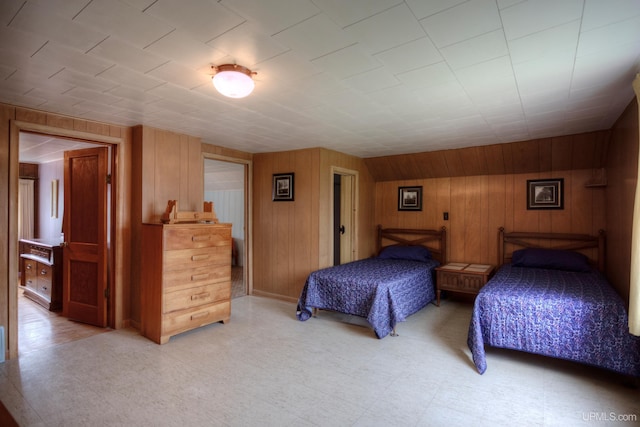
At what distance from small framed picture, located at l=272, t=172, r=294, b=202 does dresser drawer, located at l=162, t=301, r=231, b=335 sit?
1.70 m

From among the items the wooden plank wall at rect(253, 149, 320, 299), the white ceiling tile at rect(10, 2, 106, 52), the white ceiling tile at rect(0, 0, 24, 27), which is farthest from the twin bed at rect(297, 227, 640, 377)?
the white ceiling tile at rect(0, 0, 24, 27)

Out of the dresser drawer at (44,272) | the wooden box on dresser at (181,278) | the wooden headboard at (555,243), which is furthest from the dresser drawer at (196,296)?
the wooden headboard at (555,243)

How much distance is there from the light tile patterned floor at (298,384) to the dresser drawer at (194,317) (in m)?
0.14

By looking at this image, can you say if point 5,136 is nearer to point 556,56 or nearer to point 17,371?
point 17,371

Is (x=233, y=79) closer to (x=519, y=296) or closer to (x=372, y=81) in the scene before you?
(x=372, y=81)

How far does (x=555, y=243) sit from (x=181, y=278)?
4.65m

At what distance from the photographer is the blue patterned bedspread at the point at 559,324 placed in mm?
2439

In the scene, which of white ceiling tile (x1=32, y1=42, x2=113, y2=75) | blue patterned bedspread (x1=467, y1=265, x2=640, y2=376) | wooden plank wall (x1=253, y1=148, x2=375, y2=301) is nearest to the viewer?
white ceiling tile (x1=32, y1=42, x2=113, y2=75)

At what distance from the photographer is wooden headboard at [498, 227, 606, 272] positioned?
4109 millimetres

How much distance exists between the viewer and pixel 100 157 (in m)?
3.71

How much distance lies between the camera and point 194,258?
3.50m

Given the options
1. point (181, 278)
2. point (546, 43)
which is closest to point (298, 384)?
point (181, 278)

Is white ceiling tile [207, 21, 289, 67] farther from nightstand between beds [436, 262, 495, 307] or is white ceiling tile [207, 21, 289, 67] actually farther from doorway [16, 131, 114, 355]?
nightstand between beds [436, 262, 495, 307]

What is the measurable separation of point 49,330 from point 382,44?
423 cm
